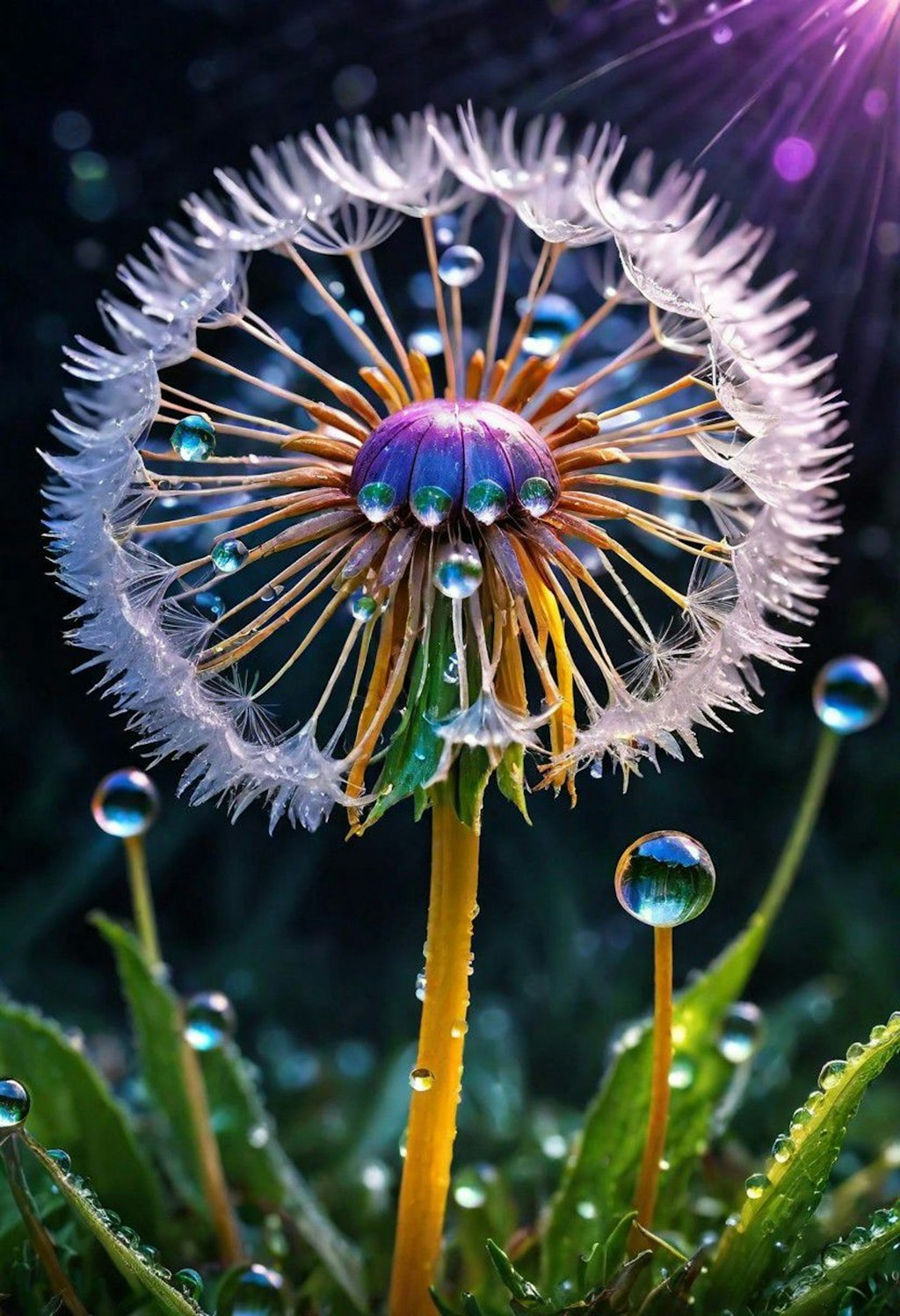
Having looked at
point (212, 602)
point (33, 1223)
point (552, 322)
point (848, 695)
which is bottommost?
point (33, 1223)

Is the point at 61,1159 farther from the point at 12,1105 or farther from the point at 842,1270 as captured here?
the point at 842,1270

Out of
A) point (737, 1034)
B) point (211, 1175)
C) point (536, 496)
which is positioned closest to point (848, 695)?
point (737, 1034)

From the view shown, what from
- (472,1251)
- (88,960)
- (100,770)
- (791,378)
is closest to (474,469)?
(791,378)

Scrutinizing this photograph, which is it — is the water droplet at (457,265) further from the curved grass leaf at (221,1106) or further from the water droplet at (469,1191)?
the water droplet at (469,1191)

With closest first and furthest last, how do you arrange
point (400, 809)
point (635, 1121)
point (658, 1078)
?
1. point (658, 1078)
2. point (635, 1121)
3. point (400, 809)

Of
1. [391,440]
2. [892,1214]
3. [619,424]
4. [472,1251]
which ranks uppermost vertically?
[619,424]

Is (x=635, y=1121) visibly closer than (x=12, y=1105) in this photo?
No

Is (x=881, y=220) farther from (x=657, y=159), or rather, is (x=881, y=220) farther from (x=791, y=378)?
(x=791, y=378)
